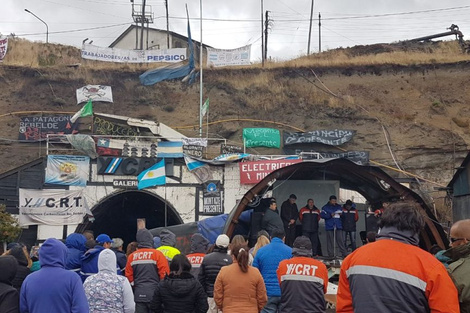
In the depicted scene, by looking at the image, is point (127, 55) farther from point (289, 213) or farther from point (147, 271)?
point (147, 271)

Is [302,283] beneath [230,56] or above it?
beneath

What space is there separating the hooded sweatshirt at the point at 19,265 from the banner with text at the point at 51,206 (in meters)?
16.0

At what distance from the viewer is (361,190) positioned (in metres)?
19.2

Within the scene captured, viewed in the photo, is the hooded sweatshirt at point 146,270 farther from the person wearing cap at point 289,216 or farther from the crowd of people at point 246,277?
the person wearing cap at point 289,216

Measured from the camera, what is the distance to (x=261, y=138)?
3061 centimetres

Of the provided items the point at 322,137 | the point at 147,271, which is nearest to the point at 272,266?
the point at 147,271

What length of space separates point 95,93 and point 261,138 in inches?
433

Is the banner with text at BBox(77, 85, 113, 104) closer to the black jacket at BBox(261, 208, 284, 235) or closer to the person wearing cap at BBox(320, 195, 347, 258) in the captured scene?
the person wearing cap at BBox(320, 195, 347, 258)

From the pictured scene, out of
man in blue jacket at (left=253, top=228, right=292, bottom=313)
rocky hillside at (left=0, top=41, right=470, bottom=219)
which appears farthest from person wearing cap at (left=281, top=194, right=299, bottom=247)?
rocky hillside at (left=0, top=41, right=470, bottom=219)

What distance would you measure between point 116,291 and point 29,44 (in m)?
42.9

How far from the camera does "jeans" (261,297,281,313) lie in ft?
26.1

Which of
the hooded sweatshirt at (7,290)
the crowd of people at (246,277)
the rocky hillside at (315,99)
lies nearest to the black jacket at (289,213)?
the crowd of people at (246,277)

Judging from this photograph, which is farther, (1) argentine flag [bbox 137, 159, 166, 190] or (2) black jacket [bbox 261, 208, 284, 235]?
(1) argentine flag [bbox 137, 159, 166, 190]

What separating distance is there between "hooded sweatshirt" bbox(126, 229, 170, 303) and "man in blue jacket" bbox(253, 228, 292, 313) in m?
1.34
